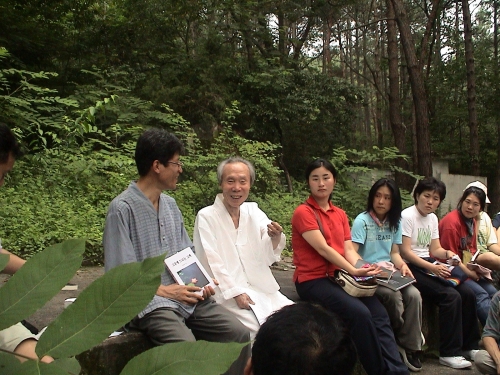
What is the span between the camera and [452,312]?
4402 mm

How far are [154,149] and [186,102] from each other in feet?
32.2

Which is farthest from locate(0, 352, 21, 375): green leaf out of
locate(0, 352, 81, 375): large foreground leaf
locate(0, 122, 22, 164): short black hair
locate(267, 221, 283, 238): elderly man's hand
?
locate(267, 221, 283, 238): elderly man's hand

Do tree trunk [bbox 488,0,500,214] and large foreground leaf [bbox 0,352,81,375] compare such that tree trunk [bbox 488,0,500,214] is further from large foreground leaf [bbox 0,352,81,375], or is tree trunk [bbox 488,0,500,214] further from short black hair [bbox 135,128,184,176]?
large foreground leaf [bbox 0,352,81,375]

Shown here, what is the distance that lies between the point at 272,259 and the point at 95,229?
132 inches

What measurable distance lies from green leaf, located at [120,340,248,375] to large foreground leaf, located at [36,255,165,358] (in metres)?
0.05

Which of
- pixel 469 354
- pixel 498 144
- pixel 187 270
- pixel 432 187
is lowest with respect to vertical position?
pixel 469 354

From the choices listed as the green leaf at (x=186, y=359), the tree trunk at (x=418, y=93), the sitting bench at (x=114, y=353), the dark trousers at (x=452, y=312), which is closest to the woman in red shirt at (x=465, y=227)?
the dark trousers at (x=452, y=312)

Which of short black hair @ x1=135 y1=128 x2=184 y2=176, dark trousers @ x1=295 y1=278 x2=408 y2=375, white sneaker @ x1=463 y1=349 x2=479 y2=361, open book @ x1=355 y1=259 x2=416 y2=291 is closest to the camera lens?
short black hair @ x1=135 y1=128 x2=184 y2=176

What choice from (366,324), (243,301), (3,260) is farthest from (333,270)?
(3,260)

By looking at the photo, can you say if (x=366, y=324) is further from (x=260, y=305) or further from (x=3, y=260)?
(x=3, y=260)

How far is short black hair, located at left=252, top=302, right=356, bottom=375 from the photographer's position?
1.23 m

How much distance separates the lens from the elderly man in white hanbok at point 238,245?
3.33 meters

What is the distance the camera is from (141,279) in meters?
0.61

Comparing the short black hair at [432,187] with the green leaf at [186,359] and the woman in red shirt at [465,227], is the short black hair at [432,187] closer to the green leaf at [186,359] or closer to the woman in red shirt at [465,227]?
the woman in red shirt at [465,227]
